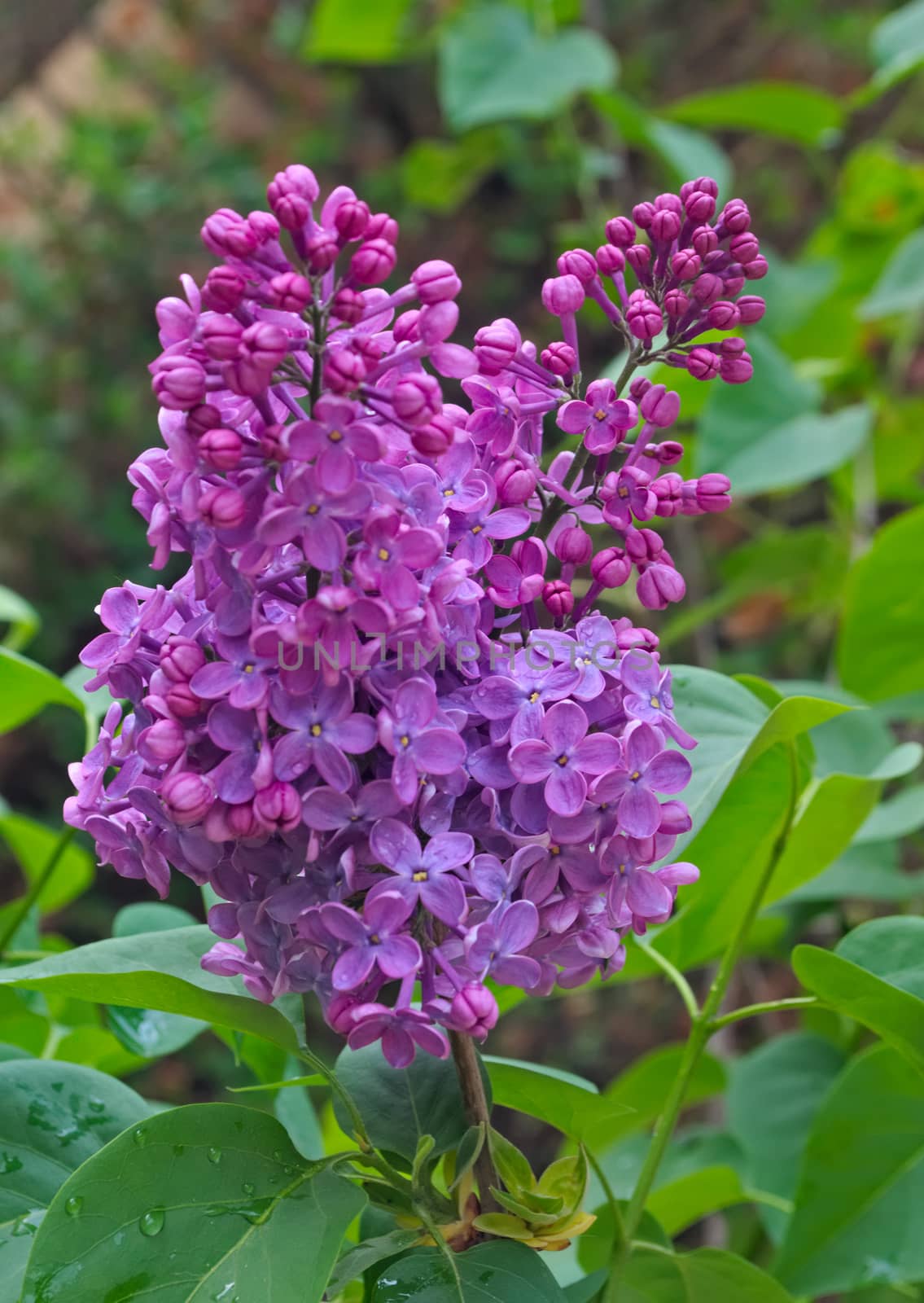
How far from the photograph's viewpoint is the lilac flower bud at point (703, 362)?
1.30 ft

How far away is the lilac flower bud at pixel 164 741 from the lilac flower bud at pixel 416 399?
103 mm

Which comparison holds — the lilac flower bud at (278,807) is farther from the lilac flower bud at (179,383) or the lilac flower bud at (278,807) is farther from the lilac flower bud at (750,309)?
the lilac flower bud at (750,309)

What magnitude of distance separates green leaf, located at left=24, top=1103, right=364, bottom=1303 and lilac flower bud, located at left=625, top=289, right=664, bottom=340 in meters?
0.27

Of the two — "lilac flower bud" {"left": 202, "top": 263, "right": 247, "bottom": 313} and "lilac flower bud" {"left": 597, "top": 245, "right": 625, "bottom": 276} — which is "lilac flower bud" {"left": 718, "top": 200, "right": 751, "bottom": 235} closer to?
"lilac flower bud" {"left": 597, "top": 245, "right": 625, "bottom": 276}

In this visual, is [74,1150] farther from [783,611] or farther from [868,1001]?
[783,611]

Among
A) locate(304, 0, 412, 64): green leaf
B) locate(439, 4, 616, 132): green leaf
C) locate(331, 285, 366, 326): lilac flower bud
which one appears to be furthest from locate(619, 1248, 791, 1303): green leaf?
locate(304, 0, 412, 64): green leaf

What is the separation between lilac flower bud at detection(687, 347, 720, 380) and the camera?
0.40 metres

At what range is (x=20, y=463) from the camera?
179 cm

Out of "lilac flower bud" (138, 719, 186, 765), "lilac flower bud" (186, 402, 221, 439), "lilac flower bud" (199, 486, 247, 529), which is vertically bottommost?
"lilac flower bud" (138, 719, 186, 765)

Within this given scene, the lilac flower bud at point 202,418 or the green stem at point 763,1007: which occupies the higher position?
the lilac flower bud at point 202,418

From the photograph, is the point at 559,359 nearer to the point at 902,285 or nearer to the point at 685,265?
the point at 685,265

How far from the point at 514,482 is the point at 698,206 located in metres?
0.11

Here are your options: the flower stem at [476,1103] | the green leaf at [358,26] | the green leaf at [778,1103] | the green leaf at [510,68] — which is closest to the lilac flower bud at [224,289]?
the flower stem at [476,1103]

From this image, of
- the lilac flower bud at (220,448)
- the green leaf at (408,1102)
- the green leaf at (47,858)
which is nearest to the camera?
the lilac flower bud at (220,448)
